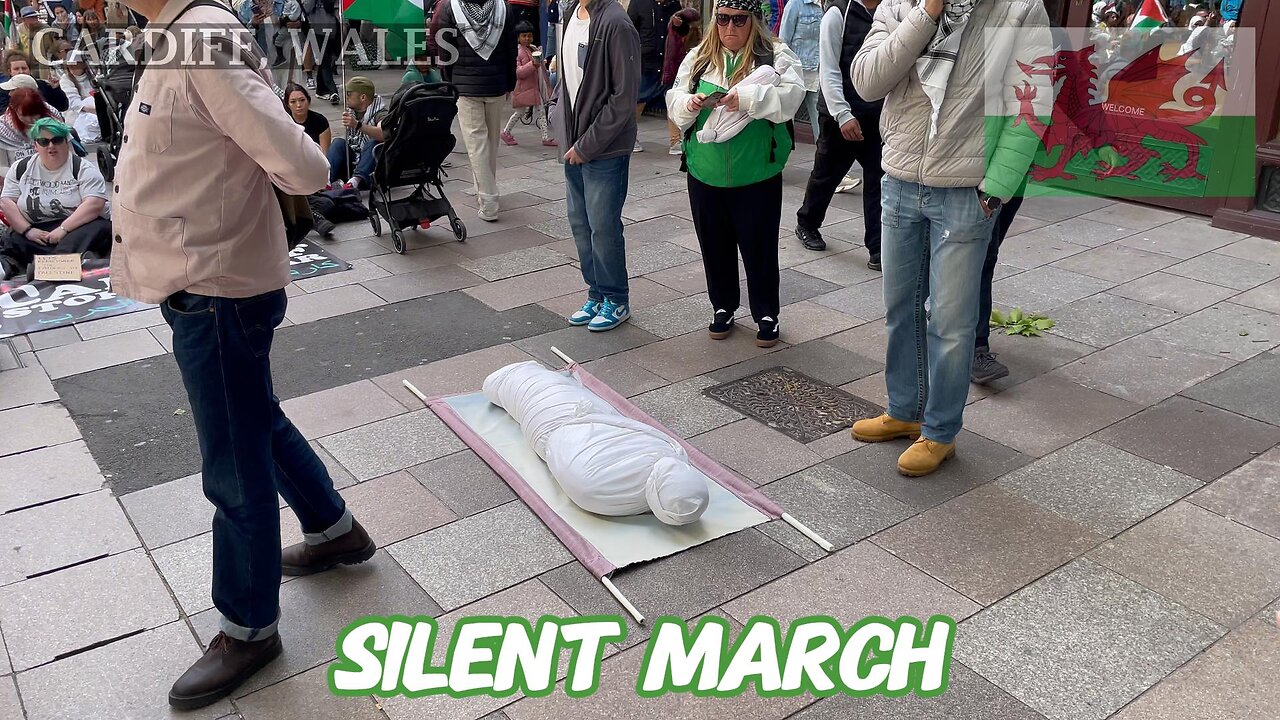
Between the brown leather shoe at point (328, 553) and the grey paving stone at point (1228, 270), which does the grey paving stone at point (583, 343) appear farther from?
the grey paving stone at point (1228, 270)

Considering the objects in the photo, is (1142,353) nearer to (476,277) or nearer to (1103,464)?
(1103,464)

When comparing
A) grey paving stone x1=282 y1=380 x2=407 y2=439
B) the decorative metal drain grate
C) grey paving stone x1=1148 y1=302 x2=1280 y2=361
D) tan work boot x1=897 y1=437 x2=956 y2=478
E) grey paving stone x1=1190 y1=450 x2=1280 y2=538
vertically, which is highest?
tan work boot x1=897 y1=437 x2=956 y2=478

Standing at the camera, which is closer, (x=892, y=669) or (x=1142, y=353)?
(x=892, y=669)

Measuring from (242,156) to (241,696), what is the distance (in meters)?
1.57

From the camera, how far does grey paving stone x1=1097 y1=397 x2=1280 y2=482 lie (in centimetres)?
439

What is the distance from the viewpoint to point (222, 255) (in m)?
2.79

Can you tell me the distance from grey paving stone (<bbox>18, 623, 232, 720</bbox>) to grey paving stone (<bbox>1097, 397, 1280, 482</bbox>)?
3.71m

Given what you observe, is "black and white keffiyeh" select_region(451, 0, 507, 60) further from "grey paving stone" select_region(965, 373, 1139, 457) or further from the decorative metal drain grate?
"grey paving stone" select_region(965, 373, 1139, 457)

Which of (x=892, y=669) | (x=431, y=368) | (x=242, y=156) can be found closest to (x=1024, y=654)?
(x=892, y=669)

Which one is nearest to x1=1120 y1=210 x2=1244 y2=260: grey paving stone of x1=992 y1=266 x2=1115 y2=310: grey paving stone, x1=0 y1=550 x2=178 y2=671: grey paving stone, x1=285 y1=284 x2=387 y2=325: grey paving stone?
x1=992 y1=266 x2=1115 y2=310: grey paving stone

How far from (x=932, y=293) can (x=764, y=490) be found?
1.02 metres

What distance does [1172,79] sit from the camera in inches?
322

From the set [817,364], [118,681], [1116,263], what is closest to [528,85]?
[1116,263]

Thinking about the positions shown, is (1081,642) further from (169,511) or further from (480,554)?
(169,511)
